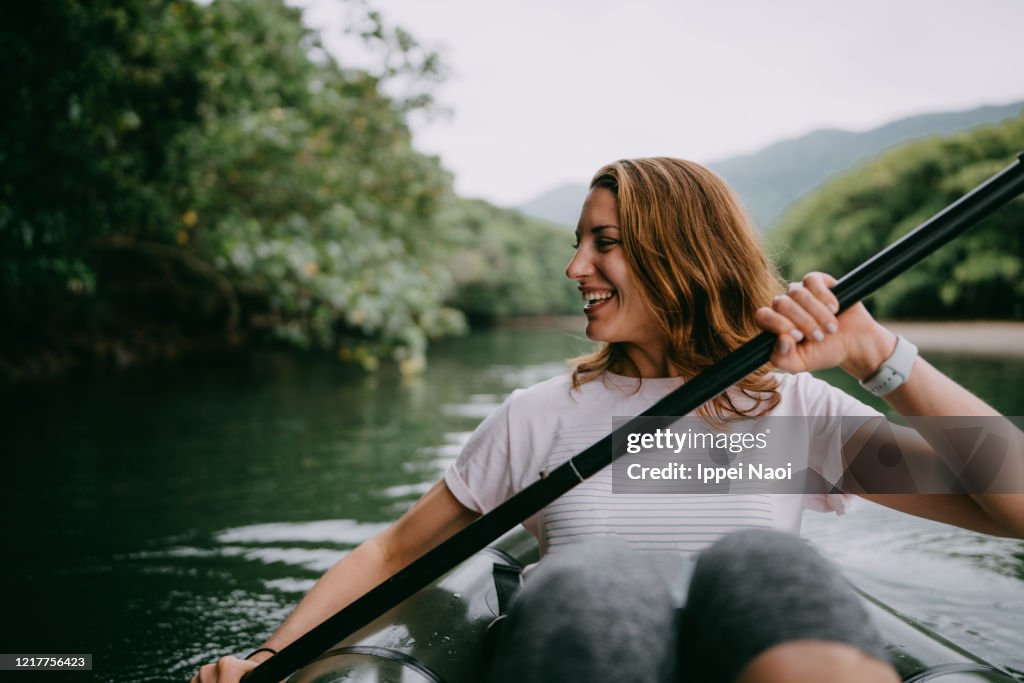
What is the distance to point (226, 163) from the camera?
6.86 m

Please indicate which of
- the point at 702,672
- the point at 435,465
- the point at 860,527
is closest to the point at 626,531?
the point at 702,672

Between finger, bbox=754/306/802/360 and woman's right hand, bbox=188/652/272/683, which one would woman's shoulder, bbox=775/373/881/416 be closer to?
finger, bbox=754/306/802/360

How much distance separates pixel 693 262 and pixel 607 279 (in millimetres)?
185

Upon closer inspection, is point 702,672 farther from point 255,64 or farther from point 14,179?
point 255,64

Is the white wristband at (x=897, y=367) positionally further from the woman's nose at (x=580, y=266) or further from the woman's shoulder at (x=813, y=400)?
the woman's nose at (x=580, y=266)

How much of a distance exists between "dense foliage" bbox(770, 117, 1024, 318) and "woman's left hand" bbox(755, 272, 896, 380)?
1720cm

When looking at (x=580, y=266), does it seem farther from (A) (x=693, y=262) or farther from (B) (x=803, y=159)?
(B) (x=803, y=159)

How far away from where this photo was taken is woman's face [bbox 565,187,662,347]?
5.38 feet

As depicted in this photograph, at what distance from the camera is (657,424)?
1385mm

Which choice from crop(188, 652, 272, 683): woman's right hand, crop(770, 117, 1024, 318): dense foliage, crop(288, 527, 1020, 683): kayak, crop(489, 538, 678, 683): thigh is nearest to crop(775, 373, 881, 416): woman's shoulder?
crop(288, 527, 1020, 683): kayak

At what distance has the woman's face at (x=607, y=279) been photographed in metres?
1.64

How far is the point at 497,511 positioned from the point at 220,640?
1.68 m

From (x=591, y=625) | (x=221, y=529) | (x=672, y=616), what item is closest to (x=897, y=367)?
(x=672, y=616)

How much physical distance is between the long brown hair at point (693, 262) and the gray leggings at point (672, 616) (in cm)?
60
